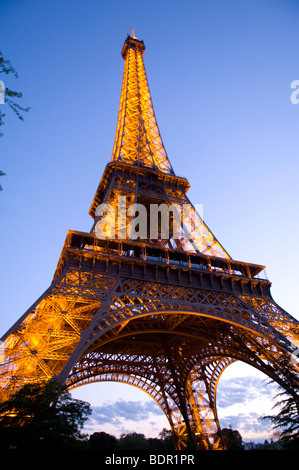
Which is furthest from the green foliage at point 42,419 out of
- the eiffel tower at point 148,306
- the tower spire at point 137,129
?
the tower spire at point 137,129

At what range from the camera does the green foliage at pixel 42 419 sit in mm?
9523

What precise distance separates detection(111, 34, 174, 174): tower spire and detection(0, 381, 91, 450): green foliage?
20.4 metres

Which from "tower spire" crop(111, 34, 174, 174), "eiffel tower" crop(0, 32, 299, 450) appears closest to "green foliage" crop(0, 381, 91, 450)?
"eiffel tower" crop(0, 32, 299, 450)

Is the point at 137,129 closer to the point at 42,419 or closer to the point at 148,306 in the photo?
the point at 148,306

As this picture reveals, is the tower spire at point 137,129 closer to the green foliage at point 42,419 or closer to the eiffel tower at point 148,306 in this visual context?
the eiffel tower at point 148,306

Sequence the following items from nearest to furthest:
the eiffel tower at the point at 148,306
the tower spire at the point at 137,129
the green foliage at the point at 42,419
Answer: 1. the green foliage at the point at 42,419
2. the eiffel tower at the point at 148,306
3. the tower spire at the point at 137,129

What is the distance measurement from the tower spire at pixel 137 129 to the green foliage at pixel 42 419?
20384mm

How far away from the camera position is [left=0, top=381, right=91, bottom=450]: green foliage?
952cm

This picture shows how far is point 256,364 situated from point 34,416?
1504 centimetres

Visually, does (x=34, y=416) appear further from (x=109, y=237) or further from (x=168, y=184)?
(x=168, y=184)

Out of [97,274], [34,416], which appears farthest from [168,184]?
[34,416]

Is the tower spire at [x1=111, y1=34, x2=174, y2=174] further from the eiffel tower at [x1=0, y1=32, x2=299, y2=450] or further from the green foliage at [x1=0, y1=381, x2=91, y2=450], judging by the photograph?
the green foliage at [x1=0, y1=381, x2=91, y2=450]

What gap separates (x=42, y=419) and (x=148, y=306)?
796 cm
